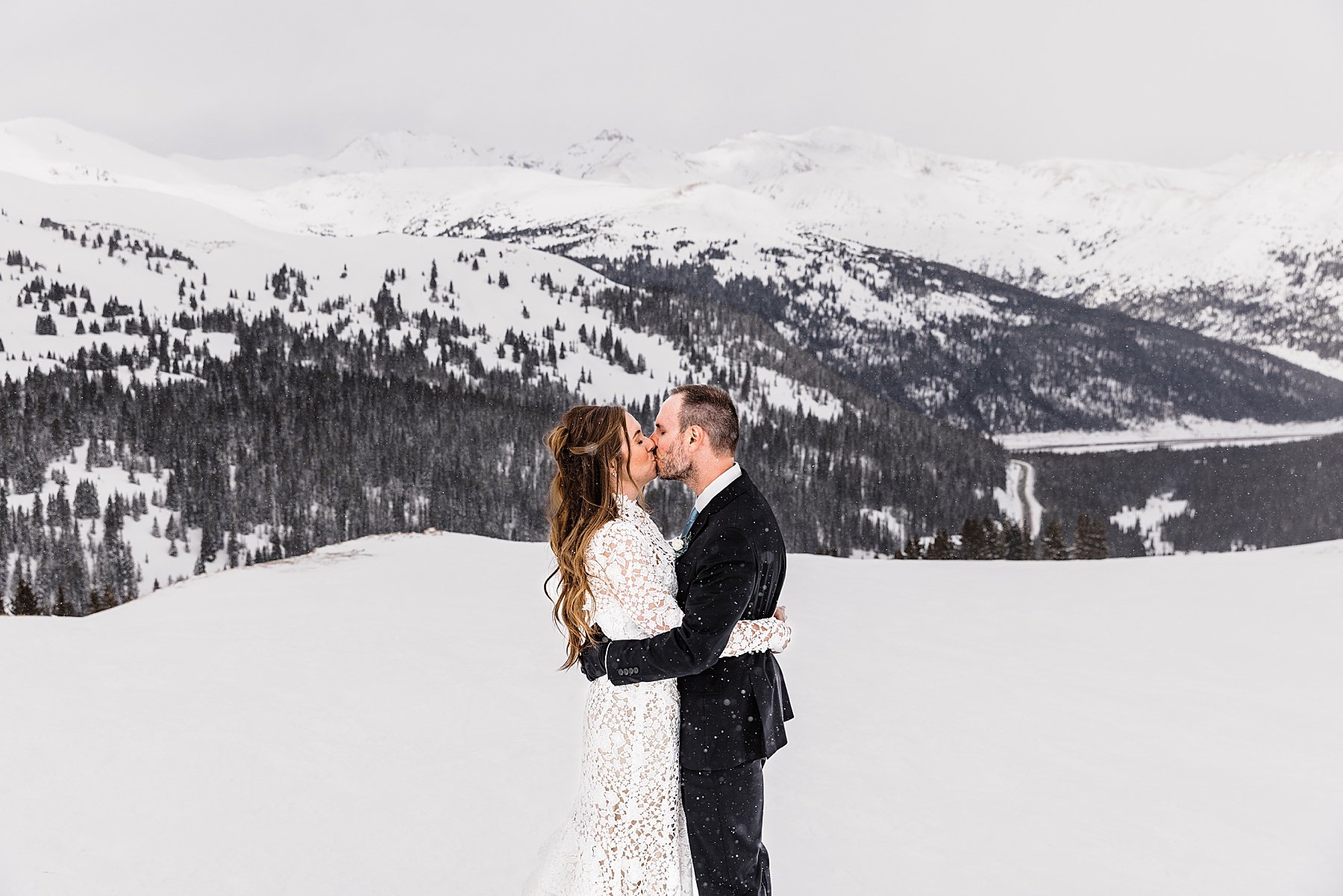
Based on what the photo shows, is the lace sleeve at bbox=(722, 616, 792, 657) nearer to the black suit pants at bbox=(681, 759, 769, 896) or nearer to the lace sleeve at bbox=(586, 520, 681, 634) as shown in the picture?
the lace sleeve at bbox=(586, 520, 681, 634)

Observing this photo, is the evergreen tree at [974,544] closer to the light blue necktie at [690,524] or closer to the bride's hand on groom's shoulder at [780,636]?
the bride's hand on groom's shoulder at [780,636]

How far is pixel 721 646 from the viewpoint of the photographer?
316 centimetres

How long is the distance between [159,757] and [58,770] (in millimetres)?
610

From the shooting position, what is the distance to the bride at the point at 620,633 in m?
3.33

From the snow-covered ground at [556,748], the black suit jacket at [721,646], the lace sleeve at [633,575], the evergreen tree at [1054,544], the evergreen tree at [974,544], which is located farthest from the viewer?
the evergreen tree at [974,544]

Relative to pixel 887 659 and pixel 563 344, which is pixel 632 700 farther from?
pixel 563 344

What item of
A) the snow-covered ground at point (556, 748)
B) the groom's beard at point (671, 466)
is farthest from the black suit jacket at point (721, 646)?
the snow-covered ground at point (556, 748)

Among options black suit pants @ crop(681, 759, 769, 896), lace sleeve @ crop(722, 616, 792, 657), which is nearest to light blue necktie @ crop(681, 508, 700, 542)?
lace sleeve @ crop(722, 616, 792, 657)

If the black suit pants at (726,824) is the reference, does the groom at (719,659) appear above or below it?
above

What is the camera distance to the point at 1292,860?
18.1 ft

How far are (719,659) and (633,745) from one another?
0.52 m

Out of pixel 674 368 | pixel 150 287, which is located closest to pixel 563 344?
pixel 674 368

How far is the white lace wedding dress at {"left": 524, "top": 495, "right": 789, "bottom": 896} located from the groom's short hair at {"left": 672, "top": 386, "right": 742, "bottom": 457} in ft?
1.36

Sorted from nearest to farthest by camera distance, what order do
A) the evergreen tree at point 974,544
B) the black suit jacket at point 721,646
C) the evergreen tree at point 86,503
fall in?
the black suit jacket at point 721,646 → the evergreen tree at point 974,544 → the evergreen tree at point 86,503
